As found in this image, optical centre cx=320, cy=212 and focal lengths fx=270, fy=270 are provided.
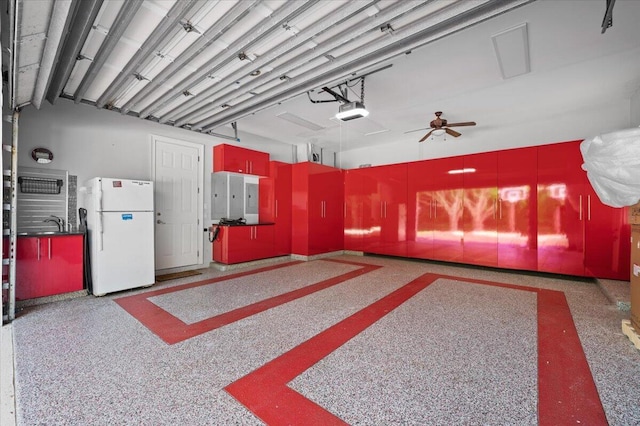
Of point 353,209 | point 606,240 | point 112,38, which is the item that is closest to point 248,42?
point 112,38

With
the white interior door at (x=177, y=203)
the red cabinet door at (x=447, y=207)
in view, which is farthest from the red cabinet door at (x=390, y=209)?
the white interior door at (x=177, y=203)

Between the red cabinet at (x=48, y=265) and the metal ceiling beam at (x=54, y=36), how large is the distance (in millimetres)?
1795

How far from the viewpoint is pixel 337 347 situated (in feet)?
7.38

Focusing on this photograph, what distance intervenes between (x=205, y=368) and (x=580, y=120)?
7.05 meters

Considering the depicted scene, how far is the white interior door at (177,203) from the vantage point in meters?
4.78

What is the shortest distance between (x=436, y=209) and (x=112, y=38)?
18.8 feet

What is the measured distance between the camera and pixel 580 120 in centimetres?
503

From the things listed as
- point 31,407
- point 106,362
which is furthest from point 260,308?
point 31,407

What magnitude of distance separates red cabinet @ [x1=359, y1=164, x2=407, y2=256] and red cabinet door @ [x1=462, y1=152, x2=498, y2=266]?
4.28 ft

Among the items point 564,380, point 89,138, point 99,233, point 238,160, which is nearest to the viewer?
point 564,380

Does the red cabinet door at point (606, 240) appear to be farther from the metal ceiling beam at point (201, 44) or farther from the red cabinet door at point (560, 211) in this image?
the metal ceiling beam at point (201, 44)

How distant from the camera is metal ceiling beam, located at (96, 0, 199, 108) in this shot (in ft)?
6.57

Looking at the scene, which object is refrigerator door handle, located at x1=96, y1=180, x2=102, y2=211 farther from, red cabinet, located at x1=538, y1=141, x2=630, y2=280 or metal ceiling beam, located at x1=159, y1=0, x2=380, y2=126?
red cabinet, located at x1=538, y1=141, x2=630, y2=280

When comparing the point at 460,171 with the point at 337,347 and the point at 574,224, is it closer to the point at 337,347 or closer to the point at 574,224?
the point at 574,224
